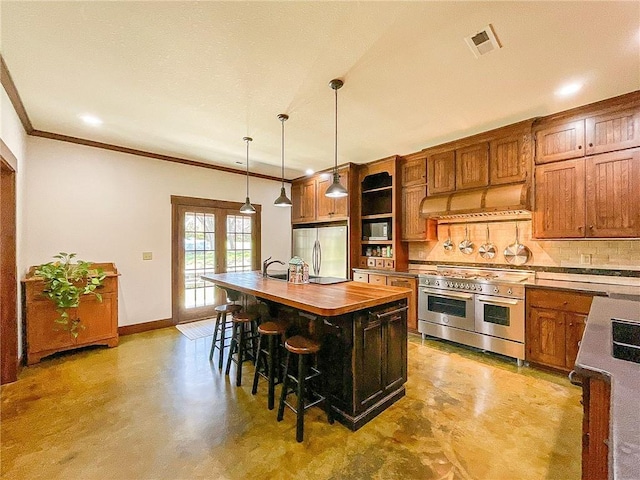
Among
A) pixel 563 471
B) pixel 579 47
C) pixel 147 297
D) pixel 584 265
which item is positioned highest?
pixel 579 47

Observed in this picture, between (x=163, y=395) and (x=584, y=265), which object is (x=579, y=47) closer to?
(x=584, y=265)

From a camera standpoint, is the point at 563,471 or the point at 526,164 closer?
the point at 563,471

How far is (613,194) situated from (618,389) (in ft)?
8.85

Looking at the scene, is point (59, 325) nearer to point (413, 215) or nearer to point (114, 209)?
point (114, 209)

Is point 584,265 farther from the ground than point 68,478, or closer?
farther from the ground

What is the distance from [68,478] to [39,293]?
2396 millimetres

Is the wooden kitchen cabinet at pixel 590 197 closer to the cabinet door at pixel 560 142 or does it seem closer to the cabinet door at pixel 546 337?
the cabinet door at pixel 560 142

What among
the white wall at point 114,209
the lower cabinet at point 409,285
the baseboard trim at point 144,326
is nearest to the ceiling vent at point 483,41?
the lower cabinet at point 409,285

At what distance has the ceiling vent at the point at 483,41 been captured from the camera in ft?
5.95

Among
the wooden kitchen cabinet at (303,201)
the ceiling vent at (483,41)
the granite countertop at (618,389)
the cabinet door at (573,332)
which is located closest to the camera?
the granite countertop at (618,389)

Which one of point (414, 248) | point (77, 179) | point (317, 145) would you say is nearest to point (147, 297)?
point (77, 179)

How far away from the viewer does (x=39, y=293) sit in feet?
10.5

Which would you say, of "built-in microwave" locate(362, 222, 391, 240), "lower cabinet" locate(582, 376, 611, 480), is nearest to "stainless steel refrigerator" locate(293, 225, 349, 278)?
"built-in microwave" locate(362, 222, 391, 240)

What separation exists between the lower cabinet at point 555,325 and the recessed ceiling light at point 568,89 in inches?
72.7
